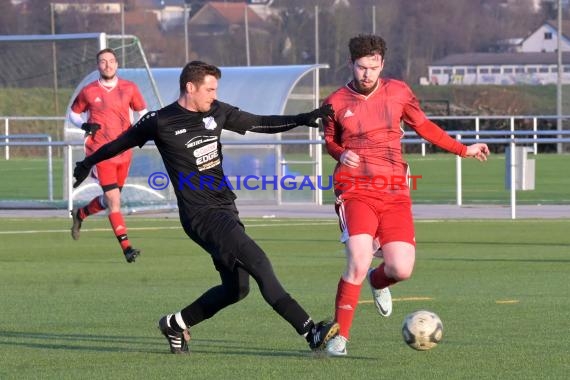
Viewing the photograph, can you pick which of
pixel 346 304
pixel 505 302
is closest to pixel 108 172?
pixel 505 302

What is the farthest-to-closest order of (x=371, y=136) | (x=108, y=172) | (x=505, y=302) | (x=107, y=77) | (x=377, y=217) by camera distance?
1. (x=107, y=77)
2. (x=108, y=172)
3. (x=505, y=302)
4. (x=371, y=136)
5. (x=377, y=217)

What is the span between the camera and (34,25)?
98375 millimetres

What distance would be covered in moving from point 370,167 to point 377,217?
34 cm

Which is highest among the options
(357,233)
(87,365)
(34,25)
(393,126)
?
(34,25)

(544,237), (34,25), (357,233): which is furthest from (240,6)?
(357,233)

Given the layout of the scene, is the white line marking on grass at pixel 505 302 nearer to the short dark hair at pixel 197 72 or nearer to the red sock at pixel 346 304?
the red sock at pixel 346 304

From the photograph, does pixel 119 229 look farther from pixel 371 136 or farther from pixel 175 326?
pixel 371 136

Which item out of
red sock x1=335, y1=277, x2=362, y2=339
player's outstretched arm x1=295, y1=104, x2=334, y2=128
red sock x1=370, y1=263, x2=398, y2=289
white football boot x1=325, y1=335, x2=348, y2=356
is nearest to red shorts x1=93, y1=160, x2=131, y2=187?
red sock x1=370, y1=263, x2=398, y2=289

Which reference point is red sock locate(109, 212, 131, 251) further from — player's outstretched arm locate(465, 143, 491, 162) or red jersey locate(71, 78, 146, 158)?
player's outstretched arm locate(465, 143, 491, 162)

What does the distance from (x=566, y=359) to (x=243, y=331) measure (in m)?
2.46

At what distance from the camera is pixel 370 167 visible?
9047mm

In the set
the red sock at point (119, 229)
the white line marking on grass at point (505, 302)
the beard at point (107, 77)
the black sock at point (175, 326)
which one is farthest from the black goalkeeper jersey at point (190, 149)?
the beard at point (107, 77)

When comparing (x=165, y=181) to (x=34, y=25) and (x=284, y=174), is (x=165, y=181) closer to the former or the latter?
(x=284, y=174)

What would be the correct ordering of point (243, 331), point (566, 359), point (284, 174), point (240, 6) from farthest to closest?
point (240, 6)
point (284, 174)
point (243, 331)
point (566, 359)
